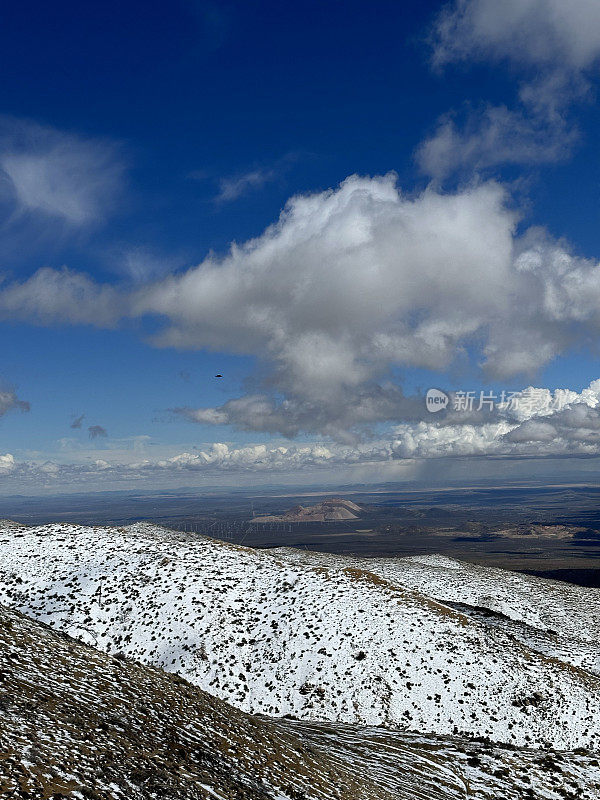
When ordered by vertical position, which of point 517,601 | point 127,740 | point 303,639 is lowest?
point 517,601

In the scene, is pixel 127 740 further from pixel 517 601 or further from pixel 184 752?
pixel 517 601

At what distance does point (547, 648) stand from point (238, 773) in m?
26.3

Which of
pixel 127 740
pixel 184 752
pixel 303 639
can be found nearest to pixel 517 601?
pixel 303 639

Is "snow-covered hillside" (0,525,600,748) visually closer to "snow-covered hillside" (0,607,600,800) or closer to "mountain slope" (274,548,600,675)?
"mountain slope" (274,548,600,675)

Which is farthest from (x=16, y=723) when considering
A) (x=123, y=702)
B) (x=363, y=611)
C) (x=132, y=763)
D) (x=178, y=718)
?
(x=363, y=611)

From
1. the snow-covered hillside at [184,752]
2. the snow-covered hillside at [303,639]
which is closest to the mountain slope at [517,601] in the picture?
Result: the snow-covered hillside at [303,639]

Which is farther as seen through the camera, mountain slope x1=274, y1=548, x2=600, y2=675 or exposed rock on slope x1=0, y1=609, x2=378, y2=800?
mountain slope x1=274, y1=548, x2=600, y2=675

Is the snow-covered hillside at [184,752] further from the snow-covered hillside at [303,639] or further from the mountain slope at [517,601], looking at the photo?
the mountain slope at [517,601]

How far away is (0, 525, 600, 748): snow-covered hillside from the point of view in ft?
74.3

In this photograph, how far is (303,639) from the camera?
86.3ft

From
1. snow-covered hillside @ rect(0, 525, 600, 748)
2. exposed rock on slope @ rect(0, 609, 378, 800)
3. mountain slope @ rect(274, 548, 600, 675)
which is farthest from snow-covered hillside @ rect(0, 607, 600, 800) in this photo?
mountain slope @ rect(274, 548, 600, 675)

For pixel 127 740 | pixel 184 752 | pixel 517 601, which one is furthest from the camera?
pixel 517 601

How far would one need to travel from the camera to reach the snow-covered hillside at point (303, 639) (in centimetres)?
2264

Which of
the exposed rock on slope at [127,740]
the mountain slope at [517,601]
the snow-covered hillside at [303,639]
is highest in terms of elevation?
the exposed rock on slope at [127,740]
